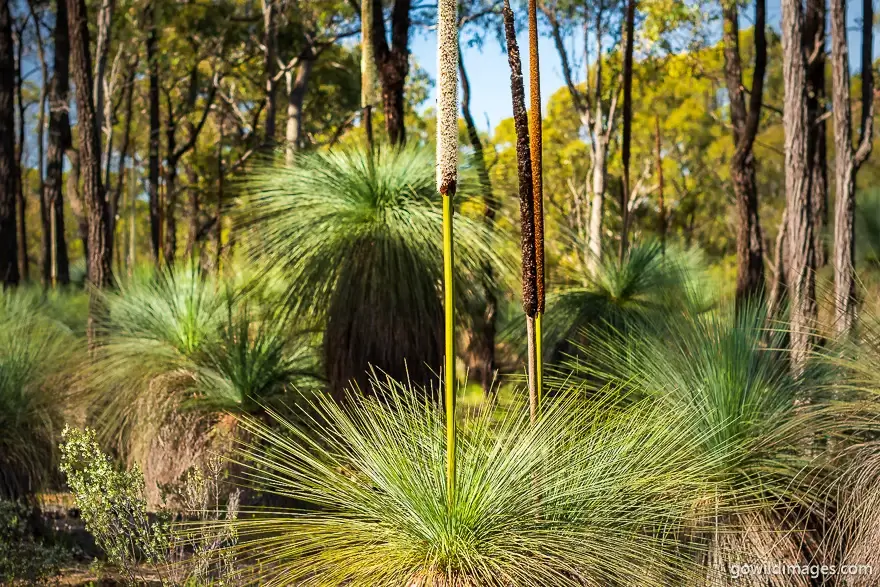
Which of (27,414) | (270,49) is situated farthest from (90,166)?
(270,49)

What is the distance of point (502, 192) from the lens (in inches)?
320

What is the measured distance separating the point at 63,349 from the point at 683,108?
26.5m

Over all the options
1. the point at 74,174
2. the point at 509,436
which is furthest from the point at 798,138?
the point at 74,174

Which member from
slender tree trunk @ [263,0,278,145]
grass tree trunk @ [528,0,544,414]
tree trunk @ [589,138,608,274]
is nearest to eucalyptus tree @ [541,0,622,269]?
tree trunk @ [589,138,608,274]

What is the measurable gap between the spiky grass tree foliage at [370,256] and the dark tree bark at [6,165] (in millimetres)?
7982

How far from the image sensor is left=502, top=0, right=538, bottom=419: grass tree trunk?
159 inches

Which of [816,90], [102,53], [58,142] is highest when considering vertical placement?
[102,53]

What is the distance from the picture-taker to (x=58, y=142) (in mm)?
18875

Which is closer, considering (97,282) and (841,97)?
(841,97)

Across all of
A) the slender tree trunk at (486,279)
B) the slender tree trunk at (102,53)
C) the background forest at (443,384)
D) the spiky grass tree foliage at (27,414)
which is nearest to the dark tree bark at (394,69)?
the background forest at (443,384)

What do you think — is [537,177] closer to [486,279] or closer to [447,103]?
[447,103]

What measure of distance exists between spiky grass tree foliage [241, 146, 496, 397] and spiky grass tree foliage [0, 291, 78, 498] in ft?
5.70

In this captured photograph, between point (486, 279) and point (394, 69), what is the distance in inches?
128

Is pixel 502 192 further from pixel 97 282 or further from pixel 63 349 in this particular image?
pixel 97 282
